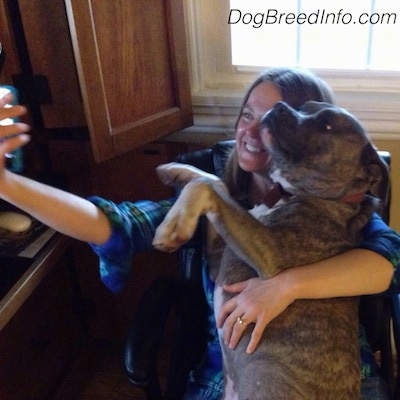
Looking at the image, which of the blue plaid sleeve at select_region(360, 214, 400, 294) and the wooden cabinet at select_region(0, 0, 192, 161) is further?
the wooden cabinet at select_region(0, 0, 192, 161)

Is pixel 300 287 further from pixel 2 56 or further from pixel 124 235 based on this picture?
pixel 2 56

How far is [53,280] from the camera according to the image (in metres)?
1.83

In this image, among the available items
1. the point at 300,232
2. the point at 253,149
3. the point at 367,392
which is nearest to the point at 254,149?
the point at 253,149

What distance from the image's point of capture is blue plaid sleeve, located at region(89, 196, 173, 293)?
1.31 m

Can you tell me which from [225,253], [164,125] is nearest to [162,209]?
[225,253]

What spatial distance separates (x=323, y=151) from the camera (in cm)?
126

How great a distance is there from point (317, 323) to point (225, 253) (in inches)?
11.1

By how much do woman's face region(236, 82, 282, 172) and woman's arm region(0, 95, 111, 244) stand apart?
1.24 ft

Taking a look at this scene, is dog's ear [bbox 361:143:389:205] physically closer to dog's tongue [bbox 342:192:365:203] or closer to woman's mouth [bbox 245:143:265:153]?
dog's tongue [bbox 342:192:365:203]

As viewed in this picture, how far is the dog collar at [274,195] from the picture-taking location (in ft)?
4.40

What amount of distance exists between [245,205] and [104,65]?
0.52 metres

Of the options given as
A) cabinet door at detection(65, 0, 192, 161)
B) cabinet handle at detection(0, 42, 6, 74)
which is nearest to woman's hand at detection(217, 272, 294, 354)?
cabinet door at detection(65, 0, 192, 161)

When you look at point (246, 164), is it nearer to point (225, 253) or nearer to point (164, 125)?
point (225, 253)

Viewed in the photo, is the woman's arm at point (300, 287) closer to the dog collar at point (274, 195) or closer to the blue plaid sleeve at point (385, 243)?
the blue plaid sleeve at point (385, 243)
